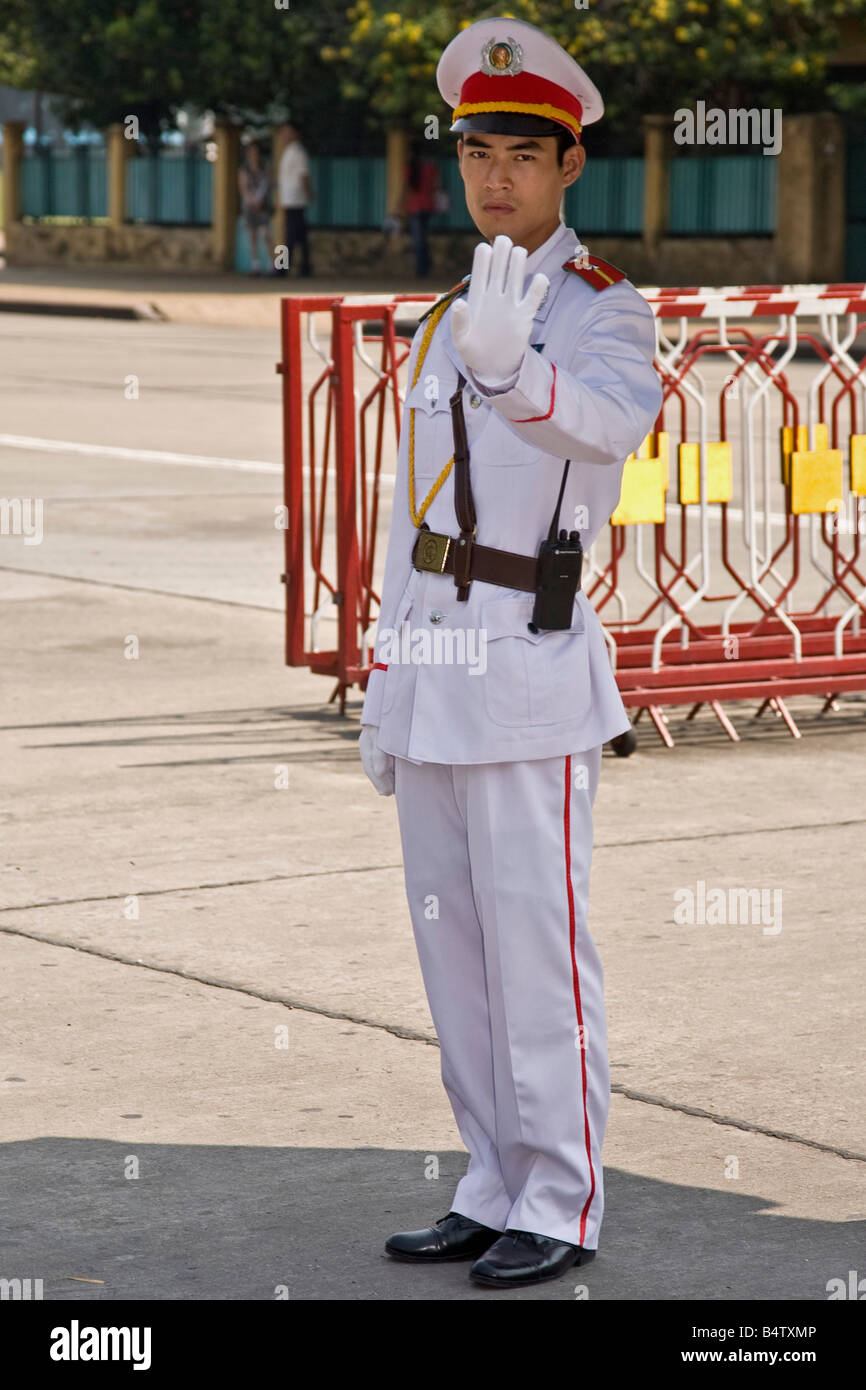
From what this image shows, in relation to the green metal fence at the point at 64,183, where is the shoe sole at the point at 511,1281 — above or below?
below

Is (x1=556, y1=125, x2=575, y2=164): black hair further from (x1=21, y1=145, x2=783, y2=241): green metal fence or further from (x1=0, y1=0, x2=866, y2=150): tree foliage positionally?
(x1=0, y1=0, x2=866, y2=150): tree foliage

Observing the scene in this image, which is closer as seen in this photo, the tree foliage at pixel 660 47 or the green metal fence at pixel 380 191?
the tree foliage at pixel 660 47

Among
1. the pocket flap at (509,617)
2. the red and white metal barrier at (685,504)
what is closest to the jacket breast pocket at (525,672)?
the pocket flap at (509,617)

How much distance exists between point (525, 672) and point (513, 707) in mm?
65

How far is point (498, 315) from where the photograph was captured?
354cm

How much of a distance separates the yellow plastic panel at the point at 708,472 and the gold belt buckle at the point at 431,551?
4315mm

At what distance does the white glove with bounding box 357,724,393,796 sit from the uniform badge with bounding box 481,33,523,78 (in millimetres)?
1153

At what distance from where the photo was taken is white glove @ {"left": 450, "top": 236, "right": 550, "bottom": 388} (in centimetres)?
354

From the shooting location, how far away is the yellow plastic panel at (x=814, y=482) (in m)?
8.37

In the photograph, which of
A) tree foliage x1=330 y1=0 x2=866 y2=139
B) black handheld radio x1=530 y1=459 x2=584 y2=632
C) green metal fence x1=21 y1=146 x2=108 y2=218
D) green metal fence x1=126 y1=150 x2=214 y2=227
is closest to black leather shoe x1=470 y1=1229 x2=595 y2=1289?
black handheld radio x1=530 y1=459 x2=584 y2=632

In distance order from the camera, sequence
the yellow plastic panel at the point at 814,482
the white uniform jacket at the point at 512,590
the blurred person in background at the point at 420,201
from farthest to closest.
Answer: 1. the blurred person in background at the point at 420,201
2. the yellow plastic panel at the point at 814,482
3. the white uniform jacket at the point at 512,590

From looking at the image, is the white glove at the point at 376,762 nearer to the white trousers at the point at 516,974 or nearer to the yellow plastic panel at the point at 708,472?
the white trousers at the point at 516,974

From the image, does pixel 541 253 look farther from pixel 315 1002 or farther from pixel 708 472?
pixel 708 472

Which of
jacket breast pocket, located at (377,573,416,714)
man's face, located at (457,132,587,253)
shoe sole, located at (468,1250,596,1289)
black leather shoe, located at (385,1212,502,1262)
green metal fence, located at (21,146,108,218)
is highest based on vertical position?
green metal fence, located at (21,146,108,218)
